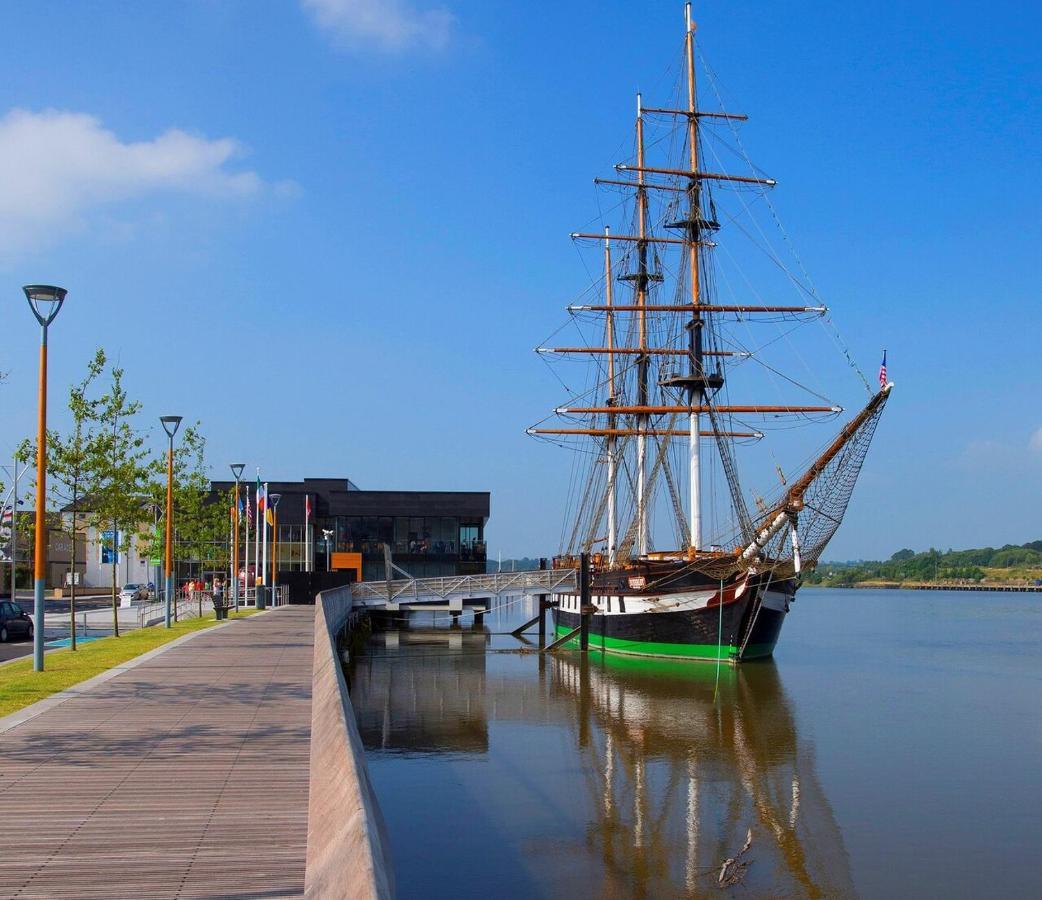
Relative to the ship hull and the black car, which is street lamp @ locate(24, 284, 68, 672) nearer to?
the black car

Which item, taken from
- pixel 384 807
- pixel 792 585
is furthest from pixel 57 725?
pixel 792 585

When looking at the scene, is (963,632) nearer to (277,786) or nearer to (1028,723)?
(1028,723)

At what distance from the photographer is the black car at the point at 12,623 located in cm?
3597

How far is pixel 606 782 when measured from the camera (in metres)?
20.8

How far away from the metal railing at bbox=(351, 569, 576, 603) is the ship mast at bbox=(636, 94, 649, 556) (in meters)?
5.18

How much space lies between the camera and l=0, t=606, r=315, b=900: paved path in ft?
24.8

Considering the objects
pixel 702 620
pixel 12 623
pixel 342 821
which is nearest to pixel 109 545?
pixel 12 623

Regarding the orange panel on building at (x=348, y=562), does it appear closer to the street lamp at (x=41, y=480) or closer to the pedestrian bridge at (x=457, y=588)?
the pedestrian bridge at (x=457, y=588)

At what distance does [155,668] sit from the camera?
20.7m

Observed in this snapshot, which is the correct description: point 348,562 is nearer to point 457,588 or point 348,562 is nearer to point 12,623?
point 457,588

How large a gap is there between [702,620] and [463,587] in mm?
14325

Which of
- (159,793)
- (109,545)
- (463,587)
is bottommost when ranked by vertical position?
(463,587)

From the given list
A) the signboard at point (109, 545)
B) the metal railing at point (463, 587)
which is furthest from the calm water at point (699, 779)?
the metal railing at point (463, 587)

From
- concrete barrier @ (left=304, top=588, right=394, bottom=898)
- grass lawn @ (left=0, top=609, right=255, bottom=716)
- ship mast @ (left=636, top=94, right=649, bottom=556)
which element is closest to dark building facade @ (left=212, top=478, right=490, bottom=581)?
ship mast @ (left=636, top=94, right=649, bottom=556)
